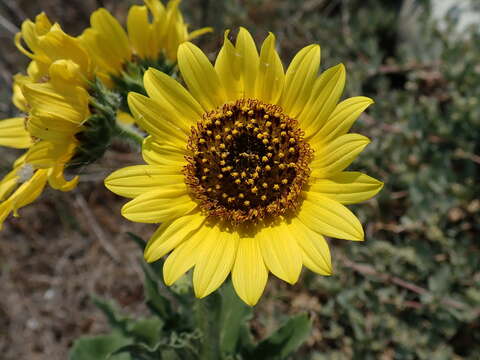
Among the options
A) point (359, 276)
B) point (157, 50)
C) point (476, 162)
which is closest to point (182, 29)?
point (157, 50)

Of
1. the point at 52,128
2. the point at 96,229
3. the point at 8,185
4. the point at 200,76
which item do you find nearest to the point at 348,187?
the point at 200,76

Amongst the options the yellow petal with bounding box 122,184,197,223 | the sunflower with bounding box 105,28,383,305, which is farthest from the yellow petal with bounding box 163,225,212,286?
the yellow petal with bounding box 122,184,197,223

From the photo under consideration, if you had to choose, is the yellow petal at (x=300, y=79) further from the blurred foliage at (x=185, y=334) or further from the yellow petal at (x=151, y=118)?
the blurred foliage at (x=185, y=334)

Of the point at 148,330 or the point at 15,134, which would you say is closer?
the point at 15,134

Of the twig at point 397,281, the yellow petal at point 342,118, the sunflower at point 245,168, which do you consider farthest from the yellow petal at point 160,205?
the twig at point 397,281

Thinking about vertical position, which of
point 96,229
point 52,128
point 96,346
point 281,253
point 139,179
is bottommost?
point 96,229

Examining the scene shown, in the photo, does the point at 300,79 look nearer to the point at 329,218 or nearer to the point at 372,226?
the point at 329,218

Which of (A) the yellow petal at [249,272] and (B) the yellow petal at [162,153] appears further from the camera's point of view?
(B) the yellow petal at [162,153]

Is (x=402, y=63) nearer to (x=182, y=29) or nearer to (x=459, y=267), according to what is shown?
(x=459, y=267)
